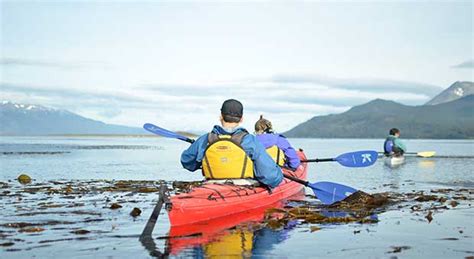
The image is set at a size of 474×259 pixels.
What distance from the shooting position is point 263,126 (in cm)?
1645

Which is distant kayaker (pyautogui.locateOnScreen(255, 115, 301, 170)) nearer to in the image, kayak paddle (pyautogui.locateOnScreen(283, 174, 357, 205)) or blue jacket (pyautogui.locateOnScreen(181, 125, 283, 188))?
kayak paddle (pyautogui.locateOnScreen(283, 174, 357, 205))

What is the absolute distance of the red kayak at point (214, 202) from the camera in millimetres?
11039

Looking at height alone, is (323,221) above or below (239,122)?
below

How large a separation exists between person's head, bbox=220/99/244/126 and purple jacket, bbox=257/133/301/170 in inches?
152

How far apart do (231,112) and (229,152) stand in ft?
2.78

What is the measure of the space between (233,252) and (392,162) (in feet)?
92.0

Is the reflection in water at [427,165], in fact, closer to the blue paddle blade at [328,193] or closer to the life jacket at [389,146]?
the life jacket at [389,146]

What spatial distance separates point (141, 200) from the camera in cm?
1683

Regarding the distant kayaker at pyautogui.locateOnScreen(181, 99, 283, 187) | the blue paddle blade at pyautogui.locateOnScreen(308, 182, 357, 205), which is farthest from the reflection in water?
the distant kayaker at pyautogui.locateOnScreen(181, 99, 283, 187)

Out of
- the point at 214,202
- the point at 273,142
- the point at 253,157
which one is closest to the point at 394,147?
the point at 273,142

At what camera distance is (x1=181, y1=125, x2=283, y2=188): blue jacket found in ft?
40.1

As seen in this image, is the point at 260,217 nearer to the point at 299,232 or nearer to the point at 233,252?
the point at 299,232

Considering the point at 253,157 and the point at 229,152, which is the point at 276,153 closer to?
the point at 253,157

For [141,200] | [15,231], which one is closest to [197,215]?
[15,231]
